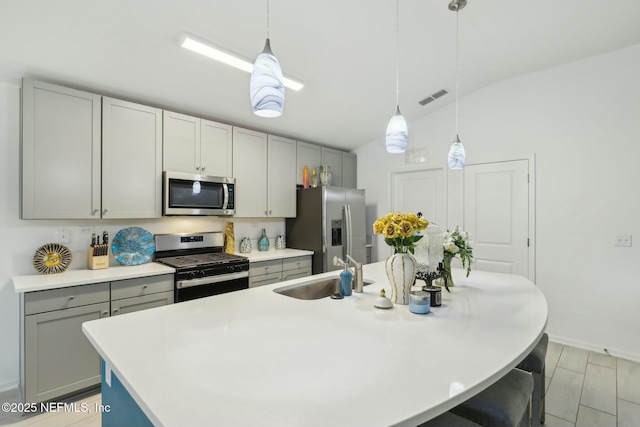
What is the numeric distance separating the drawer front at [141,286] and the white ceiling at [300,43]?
1.58 m

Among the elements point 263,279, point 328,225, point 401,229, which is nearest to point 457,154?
point 401,229

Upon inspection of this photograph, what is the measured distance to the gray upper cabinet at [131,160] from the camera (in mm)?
2605

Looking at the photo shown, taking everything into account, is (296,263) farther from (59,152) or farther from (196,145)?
(59,152)

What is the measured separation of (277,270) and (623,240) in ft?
11.2

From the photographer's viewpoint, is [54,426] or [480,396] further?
[54,426]

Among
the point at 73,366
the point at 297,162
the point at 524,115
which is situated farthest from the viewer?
the point at 297,162

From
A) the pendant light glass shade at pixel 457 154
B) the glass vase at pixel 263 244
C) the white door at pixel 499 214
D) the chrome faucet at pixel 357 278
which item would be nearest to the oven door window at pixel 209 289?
the glass vase at pixel 263 244

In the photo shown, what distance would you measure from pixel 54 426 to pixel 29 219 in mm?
1417

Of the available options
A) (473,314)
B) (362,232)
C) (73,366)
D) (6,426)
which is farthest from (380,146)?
(6,426)

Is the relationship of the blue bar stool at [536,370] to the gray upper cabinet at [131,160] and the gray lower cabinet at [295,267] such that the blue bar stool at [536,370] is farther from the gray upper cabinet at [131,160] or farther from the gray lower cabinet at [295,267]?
the gray upper cabinet at [131,160]

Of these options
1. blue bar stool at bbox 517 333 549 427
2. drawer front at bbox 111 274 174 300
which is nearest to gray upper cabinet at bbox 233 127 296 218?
drawer front at bbox 111 274 174 300

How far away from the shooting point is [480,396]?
50.7 inches

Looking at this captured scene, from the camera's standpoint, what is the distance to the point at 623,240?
3.04 meters

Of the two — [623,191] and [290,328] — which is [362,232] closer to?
[623,191]
